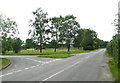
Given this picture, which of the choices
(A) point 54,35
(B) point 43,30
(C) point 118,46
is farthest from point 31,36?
(C) point 118,46

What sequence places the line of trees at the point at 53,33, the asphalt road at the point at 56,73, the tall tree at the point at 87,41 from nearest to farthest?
the asphalt road at the point at 56,73 < the line of trees at the point at 53,33 < the tall tree at the point at 87,41

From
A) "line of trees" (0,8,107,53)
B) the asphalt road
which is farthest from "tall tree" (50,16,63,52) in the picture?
the asphalt road

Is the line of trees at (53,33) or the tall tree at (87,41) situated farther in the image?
the tall tree at (87,41)

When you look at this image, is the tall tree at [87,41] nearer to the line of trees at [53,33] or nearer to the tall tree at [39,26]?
the line of trees at [53,33]

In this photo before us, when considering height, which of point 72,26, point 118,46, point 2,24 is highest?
point 72,26

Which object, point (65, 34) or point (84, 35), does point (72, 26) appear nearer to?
point (65, 34)

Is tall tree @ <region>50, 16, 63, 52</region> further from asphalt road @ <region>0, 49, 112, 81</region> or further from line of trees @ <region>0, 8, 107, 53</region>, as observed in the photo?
asphalt road @ <region>0, 49, 112, 81</region>

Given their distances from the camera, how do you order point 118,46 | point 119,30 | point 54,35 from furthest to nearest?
point 54,35, point 119,30, point 118,46

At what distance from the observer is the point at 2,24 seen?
1331 inches

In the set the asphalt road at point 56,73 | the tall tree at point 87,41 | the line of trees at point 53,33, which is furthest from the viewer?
the tall tree at point 87,41

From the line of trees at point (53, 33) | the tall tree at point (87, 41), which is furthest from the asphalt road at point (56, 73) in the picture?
the tall tree at point (87, 41)

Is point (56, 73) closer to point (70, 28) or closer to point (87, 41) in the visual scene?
point (70, 28)

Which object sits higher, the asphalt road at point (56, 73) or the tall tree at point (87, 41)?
the tall tree at point (87, 41)

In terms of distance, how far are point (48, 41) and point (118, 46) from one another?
159 ft
